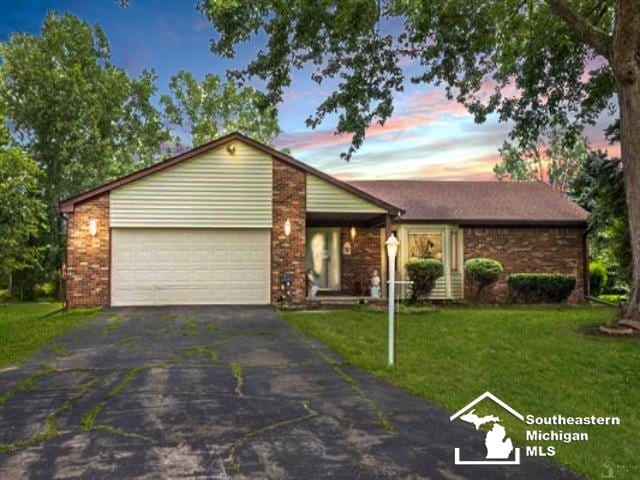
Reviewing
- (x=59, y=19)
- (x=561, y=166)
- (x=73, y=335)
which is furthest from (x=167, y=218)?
(x=561, y=166)

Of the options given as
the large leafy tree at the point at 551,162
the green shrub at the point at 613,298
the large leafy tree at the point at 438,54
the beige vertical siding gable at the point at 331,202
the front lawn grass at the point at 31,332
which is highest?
the large leafy tree at the point at 551,162

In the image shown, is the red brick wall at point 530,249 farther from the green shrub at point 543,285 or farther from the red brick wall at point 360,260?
the red brick wall at point 360,260

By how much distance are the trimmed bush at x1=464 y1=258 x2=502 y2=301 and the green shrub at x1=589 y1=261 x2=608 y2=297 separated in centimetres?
630

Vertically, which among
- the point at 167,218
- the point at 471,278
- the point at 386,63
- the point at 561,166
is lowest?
the point at 471,278

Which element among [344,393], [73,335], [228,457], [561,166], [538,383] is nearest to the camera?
A: [228,457]

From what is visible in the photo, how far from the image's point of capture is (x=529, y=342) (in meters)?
9.70

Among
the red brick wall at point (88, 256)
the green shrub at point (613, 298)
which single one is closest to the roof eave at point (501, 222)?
the green shrub at point (613, 298)

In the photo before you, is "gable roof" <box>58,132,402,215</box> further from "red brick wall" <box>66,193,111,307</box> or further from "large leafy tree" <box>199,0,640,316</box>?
"large leafy tree" <box>199,0,640,316</box>

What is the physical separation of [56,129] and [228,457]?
84.4 ft

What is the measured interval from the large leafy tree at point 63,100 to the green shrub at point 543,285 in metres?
19.8

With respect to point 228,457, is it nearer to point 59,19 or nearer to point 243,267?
point 243,267

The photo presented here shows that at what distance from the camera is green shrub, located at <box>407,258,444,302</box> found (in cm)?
1683

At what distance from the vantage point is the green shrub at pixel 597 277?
861 inches

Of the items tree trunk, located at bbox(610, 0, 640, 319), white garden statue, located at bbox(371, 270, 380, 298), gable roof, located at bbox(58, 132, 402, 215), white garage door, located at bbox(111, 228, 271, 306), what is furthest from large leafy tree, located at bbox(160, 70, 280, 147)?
tree trunk, located at bbox(610, 0, 640, 319)
